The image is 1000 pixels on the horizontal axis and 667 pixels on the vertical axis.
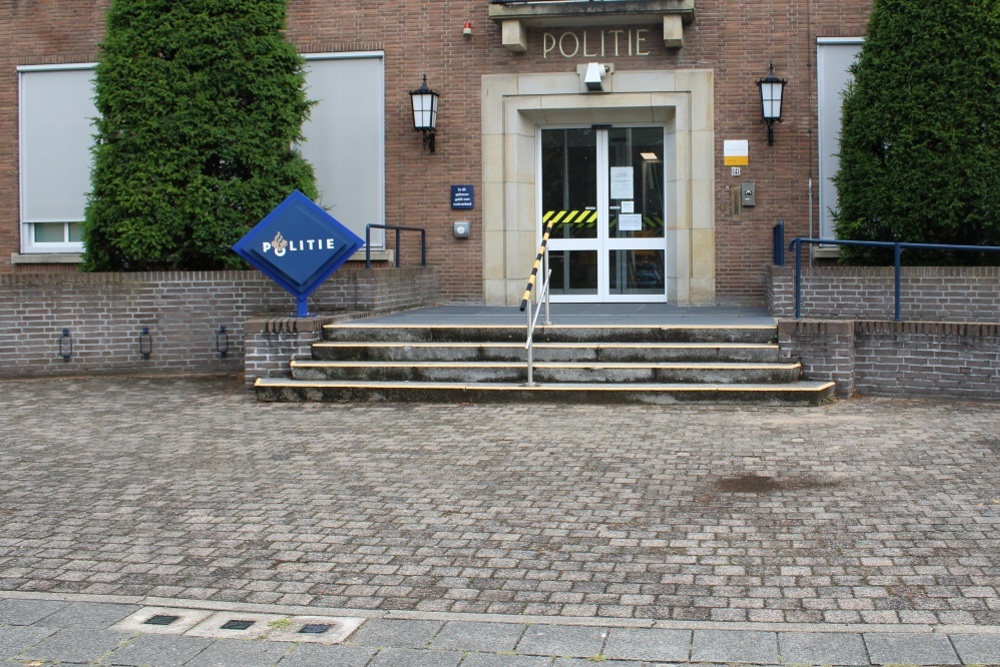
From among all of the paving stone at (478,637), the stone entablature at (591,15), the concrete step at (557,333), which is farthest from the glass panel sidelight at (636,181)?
the paving stone at (478,637)

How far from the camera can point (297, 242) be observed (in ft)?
41.0

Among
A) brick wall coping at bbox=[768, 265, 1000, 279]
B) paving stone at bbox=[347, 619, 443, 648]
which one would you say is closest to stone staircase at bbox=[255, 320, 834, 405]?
brick wall coping at bbox=[768, 265, 1000, 279]

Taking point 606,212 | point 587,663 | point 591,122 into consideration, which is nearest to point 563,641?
point 587,663

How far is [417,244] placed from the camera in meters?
16.6

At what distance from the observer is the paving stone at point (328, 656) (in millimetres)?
4645

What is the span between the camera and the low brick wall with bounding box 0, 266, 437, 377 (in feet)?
44.8

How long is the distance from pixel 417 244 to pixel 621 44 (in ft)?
12.8

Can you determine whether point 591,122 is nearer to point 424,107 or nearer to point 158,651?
point 424,107

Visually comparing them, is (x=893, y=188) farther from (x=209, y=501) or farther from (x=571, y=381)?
(x=209, y=501)

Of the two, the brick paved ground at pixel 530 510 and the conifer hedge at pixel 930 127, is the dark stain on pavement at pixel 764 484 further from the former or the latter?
the conifer hedge at pixel 930 127

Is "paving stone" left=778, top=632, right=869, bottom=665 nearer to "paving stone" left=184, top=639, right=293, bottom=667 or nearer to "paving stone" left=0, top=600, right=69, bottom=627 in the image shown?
"paving stone" left=184, top=639, right=293, bottom=667

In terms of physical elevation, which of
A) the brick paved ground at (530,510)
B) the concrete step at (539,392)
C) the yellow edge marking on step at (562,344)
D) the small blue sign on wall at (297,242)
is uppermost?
the small blue sign on wall at (297,242)

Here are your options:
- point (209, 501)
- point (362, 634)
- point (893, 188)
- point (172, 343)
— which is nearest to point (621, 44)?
point (893, 188)

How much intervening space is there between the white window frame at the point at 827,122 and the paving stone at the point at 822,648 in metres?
11.6
